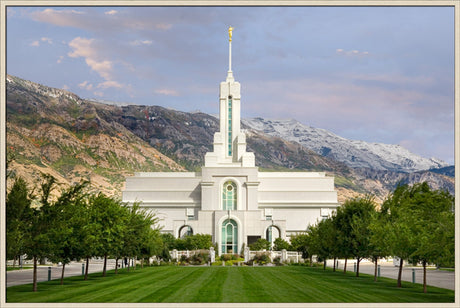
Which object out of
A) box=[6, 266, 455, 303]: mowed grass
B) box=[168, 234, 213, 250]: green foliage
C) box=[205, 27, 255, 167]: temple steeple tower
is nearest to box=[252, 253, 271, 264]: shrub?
box=[168, 234, 213, 250]: green foliage

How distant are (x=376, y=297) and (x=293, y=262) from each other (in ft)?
181

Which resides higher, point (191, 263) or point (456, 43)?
point (456, 43)

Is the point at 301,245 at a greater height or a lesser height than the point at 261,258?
greater

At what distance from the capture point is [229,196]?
115m

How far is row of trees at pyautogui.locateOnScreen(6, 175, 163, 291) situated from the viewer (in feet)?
98.6

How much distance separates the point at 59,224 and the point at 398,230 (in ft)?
66.9

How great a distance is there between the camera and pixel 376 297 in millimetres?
32781

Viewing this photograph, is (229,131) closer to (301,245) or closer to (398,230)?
(301,245)

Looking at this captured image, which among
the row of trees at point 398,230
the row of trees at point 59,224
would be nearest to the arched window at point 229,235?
the row of trees at point 398,230

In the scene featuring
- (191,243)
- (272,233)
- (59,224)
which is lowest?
(191,243)

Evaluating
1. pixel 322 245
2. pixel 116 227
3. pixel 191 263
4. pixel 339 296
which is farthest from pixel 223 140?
pixel 339 296

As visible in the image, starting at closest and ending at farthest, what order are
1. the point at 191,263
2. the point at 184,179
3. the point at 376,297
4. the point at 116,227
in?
the point at 376,297 < the point at 116,227 < the point at 191,263 < the point at 184,179

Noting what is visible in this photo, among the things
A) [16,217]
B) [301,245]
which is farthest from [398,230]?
[301,245]

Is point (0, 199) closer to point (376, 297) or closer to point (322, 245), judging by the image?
point (376, 297)
